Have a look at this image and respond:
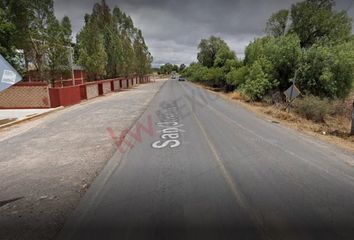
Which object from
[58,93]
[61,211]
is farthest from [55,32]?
[61,211]

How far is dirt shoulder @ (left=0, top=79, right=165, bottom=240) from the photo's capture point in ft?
12.8

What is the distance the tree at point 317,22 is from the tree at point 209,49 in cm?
2261

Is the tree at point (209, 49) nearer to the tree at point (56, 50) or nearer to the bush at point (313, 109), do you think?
the tree at point (56, 50)

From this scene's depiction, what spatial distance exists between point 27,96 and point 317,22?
32865 mm

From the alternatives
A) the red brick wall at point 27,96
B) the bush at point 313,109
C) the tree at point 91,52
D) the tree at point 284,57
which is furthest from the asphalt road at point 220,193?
the tree at point 91,52

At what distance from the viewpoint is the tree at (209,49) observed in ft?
188

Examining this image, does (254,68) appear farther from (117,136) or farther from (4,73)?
(4,73)

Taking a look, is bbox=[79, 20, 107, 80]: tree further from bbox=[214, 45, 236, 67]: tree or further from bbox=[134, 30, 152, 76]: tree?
bbox=[134, 30, 152, 76]: tree

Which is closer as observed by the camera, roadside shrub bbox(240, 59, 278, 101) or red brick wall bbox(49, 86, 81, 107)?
red brick wall bbox(49, 86, 81, 107)

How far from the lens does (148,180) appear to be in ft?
17.7

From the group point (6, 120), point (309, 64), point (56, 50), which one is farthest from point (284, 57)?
point (6, 120)

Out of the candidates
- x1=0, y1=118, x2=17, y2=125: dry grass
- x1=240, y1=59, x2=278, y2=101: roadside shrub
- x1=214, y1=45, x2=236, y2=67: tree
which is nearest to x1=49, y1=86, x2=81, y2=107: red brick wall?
x1=0, y1=118, x2=17, y2=125: dry grass

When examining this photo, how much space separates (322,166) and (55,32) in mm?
22596

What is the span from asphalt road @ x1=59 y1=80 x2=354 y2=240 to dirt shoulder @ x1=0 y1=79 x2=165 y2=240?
1.11 feet
